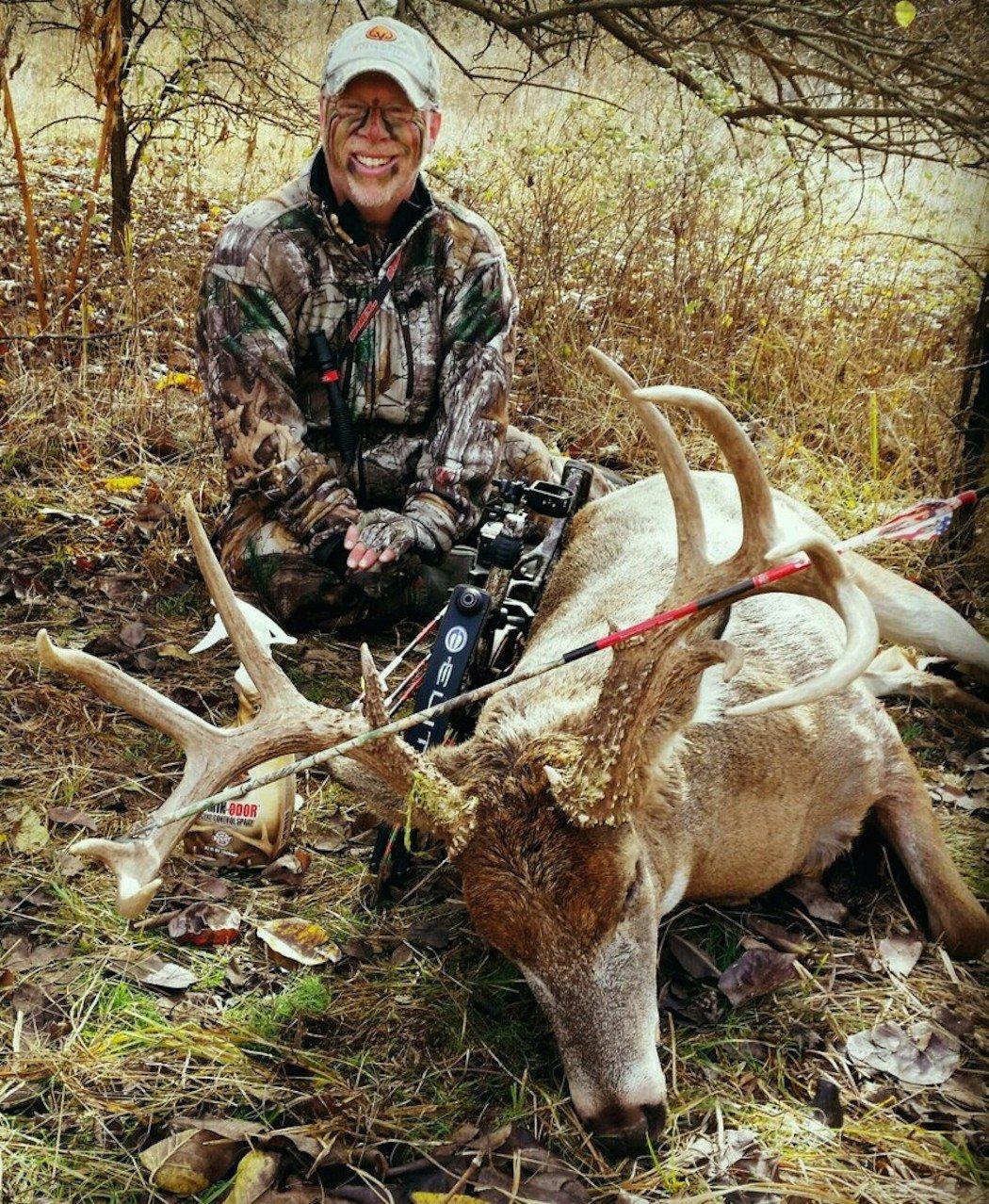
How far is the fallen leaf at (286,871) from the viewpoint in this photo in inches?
151

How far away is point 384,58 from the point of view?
4.68 meters

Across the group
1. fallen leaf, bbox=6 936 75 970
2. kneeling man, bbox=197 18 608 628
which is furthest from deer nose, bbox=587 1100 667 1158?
kneeling man, bbox=197 18 608 628

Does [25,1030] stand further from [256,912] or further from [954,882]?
[954,882]

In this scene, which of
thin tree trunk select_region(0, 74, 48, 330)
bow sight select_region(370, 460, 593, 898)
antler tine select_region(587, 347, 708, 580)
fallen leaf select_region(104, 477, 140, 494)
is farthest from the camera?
fallen leaf select_region(104, 477, 140, 494)

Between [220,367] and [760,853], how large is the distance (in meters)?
3.00

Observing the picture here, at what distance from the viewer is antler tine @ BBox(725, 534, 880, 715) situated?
2.47 m

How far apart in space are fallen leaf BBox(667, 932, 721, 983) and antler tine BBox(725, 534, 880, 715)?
3.59 ft

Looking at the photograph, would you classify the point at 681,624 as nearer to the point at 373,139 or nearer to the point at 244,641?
the point at 244,641

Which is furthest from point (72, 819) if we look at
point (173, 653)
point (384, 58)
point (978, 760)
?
point (978, 760)

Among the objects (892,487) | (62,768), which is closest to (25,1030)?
(62,768)

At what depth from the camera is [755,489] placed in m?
2.70

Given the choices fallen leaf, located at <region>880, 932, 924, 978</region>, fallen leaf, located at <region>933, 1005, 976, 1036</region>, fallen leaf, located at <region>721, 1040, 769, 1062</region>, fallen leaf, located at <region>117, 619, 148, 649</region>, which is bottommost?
fallen leaf, located at <region>721, 1040, 769, 1062</region>

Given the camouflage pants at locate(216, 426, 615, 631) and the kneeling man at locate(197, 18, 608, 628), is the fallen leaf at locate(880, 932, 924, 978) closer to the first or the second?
the kneeling man at locate(197, 18, 608, 628)

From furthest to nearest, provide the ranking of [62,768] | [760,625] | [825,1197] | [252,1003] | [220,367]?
[220,367], [62,768], [760,625], [252,1003], [825,1197]
